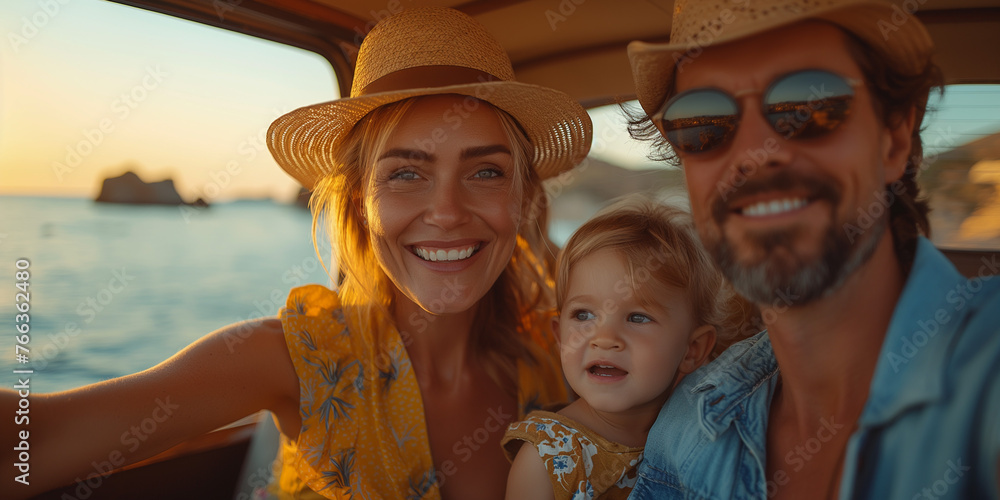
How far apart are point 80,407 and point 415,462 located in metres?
1.07

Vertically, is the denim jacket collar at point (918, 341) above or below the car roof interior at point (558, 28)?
below

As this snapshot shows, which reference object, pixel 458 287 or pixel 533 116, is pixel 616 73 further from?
pixel 458 287

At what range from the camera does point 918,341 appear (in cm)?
140

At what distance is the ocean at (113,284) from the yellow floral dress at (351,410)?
32 centimetres

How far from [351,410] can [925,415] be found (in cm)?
175

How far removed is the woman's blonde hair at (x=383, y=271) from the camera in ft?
7.94

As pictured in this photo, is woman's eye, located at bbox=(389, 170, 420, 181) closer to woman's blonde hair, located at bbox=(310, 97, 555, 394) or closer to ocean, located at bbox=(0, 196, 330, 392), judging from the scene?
woman's blonde hair, located at bbox=(310, 97, 555, 394)

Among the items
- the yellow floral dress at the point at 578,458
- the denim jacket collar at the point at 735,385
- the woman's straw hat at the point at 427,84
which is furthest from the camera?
the woman's straw hat at the point at 427,84

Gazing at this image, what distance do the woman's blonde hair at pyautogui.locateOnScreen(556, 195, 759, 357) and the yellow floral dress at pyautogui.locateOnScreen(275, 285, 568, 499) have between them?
0.70 metres

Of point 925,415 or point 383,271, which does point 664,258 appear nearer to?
point 925,415

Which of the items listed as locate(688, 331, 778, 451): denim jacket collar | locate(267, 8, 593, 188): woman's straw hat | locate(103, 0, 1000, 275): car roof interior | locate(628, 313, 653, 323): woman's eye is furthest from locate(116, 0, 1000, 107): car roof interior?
locate(628, 313, 653, 323): woman's eye

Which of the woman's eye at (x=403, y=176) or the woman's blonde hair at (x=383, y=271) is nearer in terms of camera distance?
the woman's eye at (x=403, y=176)

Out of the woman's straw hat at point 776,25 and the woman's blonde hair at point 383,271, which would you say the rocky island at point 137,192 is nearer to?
the woman's blonde hair at point 383,271

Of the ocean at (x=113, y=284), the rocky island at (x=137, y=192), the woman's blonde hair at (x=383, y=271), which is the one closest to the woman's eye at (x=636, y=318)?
the woman's blonde hair at (x=383, y=271)
